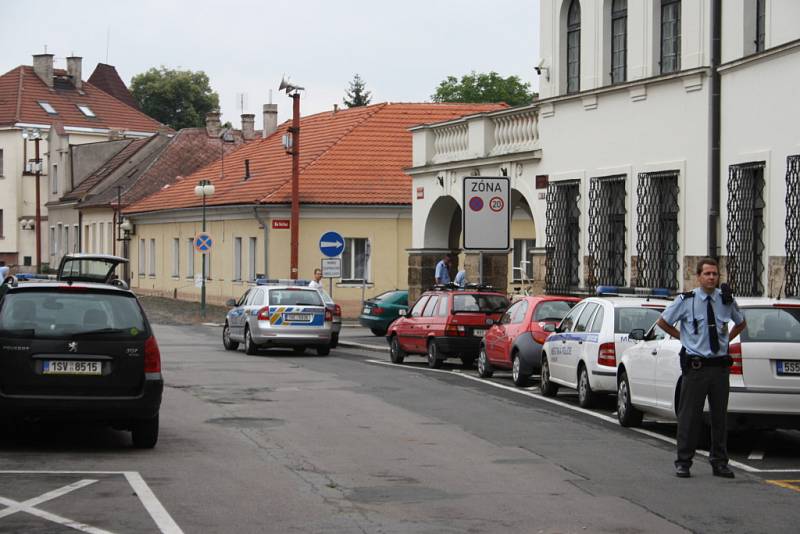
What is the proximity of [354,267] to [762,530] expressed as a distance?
39.3 meters

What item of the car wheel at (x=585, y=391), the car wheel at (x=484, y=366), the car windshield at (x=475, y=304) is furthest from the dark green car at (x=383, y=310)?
the car wheel at (x=585, y=391)

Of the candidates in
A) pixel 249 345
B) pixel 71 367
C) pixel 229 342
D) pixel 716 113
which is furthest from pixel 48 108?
pixel 71 367

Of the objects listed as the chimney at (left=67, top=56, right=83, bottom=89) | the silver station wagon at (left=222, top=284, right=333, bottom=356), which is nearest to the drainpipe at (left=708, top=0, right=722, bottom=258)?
the silver station wagon at (left=222, top=284, right=333, bottom=356)

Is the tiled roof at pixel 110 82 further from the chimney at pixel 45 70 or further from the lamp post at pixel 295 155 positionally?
the lamp post at pixel 295 155

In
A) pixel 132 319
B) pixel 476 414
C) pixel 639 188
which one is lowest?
pixel 476 414

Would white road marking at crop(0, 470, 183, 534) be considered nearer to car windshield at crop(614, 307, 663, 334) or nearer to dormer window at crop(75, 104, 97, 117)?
car windshield at crop(614, 307, 663, 334)

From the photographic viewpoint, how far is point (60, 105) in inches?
3526

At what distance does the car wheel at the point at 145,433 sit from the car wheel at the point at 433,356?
13.2 m

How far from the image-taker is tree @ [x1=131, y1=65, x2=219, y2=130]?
369 feet

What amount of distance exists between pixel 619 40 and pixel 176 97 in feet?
289

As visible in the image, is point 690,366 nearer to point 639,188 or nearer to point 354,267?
point 639,188

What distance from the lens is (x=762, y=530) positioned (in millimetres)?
9695

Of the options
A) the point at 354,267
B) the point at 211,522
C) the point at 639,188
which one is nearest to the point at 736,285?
the point at 639,188

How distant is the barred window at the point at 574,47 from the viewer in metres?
29.7
